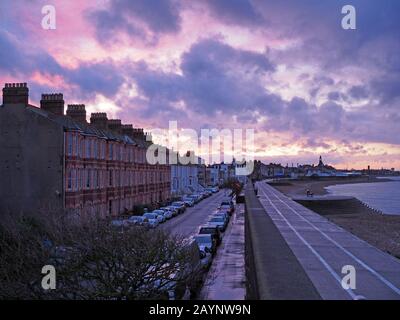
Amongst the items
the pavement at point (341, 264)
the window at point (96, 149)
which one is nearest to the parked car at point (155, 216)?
the window at point (96, 149)

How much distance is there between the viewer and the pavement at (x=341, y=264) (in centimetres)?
1484

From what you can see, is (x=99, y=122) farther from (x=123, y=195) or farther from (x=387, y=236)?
(x=387, y=236)

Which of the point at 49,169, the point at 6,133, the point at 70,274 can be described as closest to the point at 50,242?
the point at 70,274

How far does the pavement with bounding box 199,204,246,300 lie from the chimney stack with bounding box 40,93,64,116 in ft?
49.8

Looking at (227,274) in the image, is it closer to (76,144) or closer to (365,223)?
(76,144)

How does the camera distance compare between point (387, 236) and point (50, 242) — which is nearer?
point (50, 242)

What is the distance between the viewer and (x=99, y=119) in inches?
1703

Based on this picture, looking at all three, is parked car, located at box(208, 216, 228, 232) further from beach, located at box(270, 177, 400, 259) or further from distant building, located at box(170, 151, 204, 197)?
distant building, located at box(170, 151, 204, 197)

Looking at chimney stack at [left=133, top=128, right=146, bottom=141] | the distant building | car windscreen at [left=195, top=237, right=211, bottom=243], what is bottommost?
car windscreen at [left=195, top=237, right=211, bottom=243]

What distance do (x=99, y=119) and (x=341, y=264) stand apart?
29.1m

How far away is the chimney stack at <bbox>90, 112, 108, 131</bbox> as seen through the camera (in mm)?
42906

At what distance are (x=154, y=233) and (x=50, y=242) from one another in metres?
3.76

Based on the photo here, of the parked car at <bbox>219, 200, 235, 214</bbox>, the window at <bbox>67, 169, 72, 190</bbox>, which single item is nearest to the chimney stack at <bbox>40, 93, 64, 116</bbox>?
the window at <bbox>67, 169, 72, 190</bbox>
